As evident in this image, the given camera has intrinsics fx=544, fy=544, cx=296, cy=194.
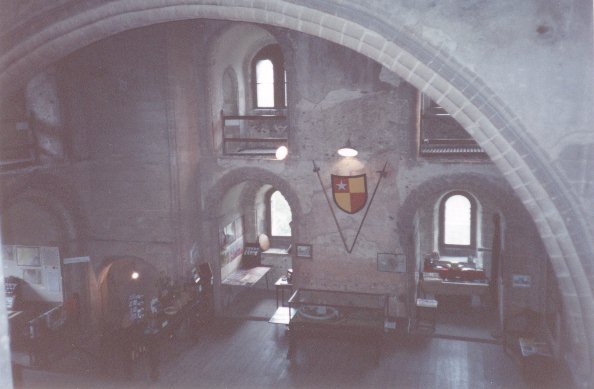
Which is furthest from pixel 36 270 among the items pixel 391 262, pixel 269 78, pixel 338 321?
pixel 391 262

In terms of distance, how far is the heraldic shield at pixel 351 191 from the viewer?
11.4m

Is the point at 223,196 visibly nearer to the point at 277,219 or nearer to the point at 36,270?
the point at 277,219

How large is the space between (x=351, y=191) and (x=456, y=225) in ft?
16.6

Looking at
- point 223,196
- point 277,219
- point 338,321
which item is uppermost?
point 223,196

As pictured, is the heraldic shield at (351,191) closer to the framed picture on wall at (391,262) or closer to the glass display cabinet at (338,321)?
the framed picture on wall at (391,262)

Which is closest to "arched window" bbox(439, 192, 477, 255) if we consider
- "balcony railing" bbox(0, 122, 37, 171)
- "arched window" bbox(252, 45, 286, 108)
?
"arched window" bbox(252, 45, 286, 108)

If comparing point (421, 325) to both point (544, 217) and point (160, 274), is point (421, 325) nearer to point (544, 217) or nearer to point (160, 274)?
point (160, 274)

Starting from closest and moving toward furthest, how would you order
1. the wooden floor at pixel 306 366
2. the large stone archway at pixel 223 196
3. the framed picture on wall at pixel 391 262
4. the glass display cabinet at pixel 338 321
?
1. the wooden floor at pixel 306 366
2. the glass display cabinet at pixel 338 321
3. the framed picture on wall at pixel 391 262
4. the large stone archway at pixel 223 196

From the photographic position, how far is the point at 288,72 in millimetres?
11461

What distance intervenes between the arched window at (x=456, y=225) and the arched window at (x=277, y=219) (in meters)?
4.31

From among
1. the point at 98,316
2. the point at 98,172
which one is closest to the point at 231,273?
the point at 98,316

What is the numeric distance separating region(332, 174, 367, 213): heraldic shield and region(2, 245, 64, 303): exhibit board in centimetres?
633

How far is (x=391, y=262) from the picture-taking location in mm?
11680

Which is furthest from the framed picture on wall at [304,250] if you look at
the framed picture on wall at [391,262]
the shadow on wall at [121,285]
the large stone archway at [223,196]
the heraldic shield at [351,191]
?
the shadow on wall at [121,285]
